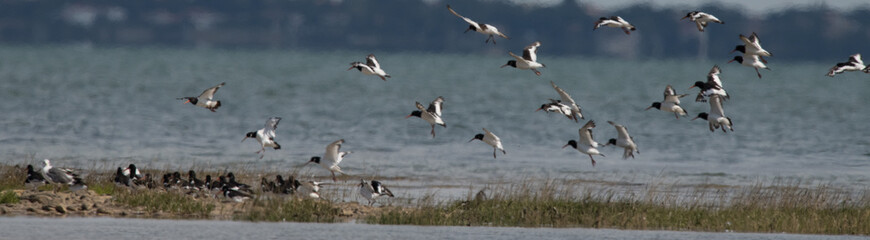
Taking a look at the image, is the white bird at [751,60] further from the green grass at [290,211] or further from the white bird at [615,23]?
the green grass at [290,211]

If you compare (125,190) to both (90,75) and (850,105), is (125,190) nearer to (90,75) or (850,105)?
(850,105)

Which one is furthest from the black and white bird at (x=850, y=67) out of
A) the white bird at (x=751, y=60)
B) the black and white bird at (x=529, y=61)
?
the black and white bird at (x=529, y=61)

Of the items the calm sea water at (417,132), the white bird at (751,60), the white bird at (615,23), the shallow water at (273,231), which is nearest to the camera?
the shallow water at (273,231)

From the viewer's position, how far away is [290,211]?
70.3ft

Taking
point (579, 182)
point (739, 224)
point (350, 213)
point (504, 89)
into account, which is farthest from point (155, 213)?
point (504, 89)

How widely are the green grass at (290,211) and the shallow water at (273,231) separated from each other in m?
0.38

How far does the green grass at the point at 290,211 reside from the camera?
21328mm

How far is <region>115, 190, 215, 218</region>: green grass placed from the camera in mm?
21875

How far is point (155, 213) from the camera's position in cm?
2177

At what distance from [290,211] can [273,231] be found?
4.62ft

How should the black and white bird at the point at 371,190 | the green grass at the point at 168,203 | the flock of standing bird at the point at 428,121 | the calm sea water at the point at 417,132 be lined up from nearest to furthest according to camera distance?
the green grass at the point at 168,203, the flock of standing bird at the point at 428,121, the black and white bird at the point at 371,190, the calm sea water at the point at 417,132

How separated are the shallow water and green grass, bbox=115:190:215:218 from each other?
0.88 metres

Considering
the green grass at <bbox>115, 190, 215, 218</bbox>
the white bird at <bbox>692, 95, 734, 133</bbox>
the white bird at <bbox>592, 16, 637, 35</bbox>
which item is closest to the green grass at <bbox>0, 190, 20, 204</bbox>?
the green grass at <bbox>115, 190, 215, 218</bbox>

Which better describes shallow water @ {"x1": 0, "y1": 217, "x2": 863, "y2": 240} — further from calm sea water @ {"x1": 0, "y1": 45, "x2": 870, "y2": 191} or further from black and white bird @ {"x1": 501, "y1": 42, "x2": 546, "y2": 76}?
calm sea water @ {"x1": 0, "y1": 45, "x2": 870, "y2": 191}
